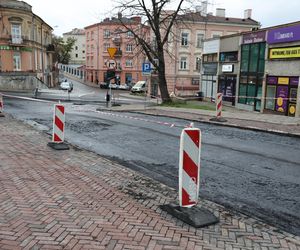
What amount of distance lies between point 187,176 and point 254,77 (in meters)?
23.5

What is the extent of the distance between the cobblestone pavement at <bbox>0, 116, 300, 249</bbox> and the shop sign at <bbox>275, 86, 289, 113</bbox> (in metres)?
18.2

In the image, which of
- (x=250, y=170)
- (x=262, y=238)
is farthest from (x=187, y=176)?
(x=250, y=170)

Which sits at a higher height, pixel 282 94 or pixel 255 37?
pixel 255 37

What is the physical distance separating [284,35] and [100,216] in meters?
21.5

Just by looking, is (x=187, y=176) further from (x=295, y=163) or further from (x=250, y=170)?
(x=295, y=163)

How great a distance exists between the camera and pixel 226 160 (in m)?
8.36

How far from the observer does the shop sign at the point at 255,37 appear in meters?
25.4

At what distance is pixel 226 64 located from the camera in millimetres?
31141

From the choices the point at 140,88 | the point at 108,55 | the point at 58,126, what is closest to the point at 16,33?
the point at 140,88

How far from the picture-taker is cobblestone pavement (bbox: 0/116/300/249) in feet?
13.0

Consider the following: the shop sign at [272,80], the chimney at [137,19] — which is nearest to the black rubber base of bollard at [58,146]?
the shop sign at [272,80]

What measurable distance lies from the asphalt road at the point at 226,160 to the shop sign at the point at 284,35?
11.0 meters

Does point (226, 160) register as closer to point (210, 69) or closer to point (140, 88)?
point (210, 69)

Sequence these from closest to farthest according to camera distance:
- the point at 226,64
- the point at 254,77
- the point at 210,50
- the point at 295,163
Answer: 1. the point at 295,163
2. the point at 254,77
3. the point at 226,64
4. the point at 210,50
